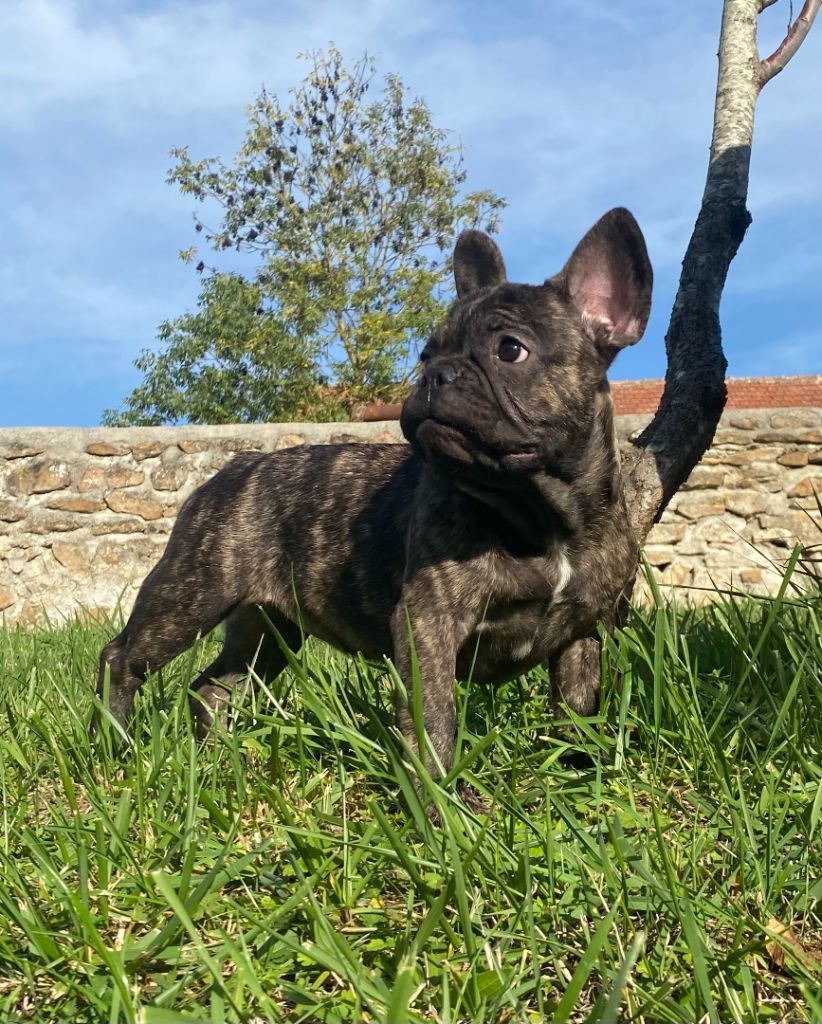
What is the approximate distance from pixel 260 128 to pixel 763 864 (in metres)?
30.3

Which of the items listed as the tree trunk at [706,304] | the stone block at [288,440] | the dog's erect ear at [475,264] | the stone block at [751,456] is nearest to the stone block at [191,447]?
the stone block at [288,440]

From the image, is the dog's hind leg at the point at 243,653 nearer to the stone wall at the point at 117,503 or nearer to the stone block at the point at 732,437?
the stone wall at the point at 117,503

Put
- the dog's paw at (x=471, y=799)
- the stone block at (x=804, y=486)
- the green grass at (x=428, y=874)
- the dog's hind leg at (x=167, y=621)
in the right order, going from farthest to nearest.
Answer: the stone block at (x=804, y=486), the dog's hind leg at (x=167, y=621), the dog's paw at (x=471, y=799), the green grass at (x=428, y=874)

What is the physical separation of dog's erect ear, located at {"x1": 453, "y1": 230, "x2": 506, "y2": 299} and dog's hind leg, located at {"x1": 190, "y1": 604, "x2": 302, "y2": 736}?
1.76 meters

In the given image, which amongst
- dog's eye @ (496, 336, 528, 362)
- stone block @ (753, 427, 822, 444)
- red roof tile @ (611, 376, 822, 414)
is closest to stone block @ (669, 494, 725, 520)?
stone block @ (753, 427, 822, 444)

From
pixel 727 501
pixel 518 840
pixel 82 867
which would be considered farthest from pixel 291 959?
pixel 727 501

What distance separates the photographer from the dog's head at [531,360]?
3.24m

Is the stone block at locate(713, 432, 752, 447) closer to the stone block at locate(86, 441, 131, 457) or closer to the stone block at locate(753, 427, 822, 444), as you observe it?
the stone block at locate(753, 427, 822, 444)

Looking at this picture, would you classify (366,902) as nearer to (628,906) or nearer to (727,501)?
(628,906)

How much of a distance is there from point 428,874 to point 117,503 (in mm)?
8954

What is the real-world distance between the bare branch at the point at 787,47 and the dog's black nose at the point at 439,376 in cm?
440

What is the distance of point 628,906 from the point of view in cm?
233

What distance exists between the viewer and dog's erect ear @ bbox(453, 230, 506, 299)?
4129 mm

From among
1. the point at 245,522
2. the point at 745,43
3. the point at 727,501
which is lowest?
the point at 727,501
